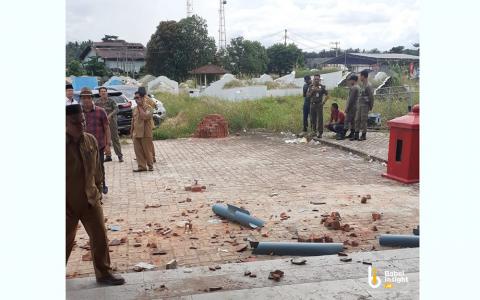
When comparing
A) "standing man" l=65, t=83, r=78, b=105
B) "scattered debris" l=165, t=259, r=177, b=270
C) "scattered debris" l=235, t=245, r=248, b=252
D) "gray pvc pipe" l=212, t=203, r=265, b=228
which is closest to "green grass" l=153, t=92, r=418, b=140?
"gray pvc pipe" l=212, t=203, r=265, b=228

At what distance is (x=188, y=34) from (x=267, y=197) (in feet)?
9.24

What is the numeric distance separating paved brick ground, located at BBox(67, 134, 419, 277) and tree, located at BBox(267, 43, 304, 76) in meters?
1.71

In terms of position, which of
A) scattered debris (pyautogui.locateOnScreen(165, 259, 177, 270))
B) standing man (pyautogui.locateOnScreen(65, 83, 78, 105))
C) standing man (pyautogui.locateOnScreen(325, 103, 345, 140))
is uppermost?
standing man (pyautogui.locateOnScreen(65, 83, 78, 105))

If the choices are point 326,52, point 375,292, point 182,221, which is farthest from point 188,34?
point 375,292

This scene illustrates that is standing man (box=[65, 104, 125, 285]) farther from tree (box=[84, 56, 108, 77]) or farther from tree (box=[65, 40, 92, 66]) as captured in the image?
tree (box=[84, 56, 108, 77])

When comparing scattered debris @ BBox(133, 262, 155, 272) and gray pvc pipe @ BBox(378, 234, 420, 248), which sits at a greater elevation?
gray pvc pipe @ BBox(378, 234, 420, 248)

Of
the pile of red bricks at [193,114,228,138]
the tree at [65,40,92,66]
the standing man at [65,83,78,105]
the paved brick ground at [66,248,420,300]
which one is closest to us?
the tree at [65,40,92,66]

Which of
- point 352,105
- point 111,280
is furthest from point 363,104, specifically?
point 111,280

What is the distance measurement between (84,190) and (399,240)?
271cm

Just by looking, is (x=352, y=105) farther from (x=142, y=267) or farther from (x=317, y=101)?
(x=142, y=267)

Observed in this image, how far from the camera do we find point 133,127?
8531 millimetres

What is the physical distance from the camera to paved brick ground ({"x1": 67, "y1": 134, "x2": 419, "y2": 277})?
4.60 m

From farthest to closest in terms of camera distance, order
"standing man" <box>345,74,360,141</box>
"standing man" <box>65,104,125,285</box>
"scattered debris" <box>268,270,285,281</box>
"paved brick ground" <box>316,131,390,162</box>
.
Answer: "standing man" <box>345,74,360,141</box>
"paved brick ground" <box>316,131,390,162</box>
"scattered debris" <box>268,270,285,281</box>
"standing man" <box>65,104,125,285</box>

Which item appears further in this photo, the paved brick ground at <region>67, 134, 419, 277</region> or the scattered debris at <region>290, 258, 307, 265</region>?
the paved brick ground at <region>67, 134, 419, 277</region>
